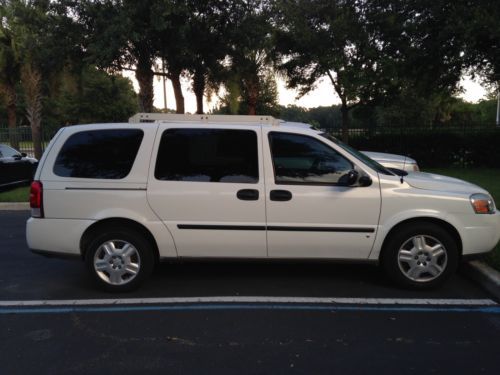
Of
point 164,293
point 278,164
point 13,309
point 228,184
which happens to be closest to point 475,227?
point 278,164

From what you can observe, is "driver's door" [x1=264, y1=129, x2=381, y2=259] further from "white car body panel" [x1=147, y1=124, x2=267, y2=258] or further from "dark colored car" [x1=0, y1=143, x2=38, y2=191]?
"dark colored car" [x1=0, y1=143, x2=38, y2=191]

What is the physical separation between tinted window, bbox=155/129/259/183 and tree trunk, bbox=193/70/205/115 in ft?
39.2

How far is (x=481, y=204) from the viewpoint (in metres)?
4.70

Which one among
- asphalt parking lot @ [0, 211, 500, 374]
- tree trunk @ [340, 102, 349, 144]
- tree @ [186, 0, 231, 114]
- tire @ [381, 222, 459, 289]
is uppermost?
tree @ [186, 0, 231, 114]

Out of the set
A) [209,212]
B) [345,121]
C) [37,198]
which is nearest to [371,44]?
[345,121]

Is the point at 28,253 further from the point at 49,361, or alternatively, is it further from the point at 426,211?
the point at 426,211

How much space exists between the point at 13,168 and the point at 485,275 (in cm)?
1179

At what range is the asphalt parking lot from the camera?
3375mm

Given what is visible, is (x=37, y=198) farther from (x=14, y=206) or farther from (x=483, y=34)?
(x=483, y=34)

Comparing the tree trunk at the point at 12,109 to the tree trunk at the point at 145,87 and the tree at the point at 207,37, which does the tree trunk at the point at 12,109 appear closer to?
the tree trunk at the point at 145,87

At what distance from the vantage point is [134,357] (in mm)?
3463

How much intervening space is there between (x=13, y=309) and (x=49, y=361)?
50.4 inches

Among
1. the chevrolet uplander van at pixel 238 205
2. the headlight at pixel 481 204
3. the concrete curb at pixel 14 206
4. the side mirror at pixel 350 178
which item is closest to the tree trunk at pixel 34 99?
the concrete curb at pixel 14 206

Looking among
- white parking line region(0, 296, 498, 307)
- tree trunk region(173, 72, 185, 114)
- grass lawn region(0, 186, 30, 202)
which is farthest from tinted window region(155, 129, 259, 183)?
tree trunk region(173, 72, 185, 114)
